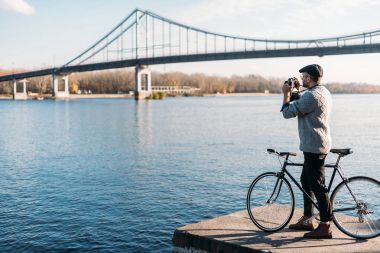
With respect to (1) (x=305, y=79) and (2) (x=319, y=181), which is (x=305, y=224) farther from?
(1) (x=305, y=79)

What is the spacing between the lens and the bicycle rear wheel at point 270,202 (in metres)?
6.14

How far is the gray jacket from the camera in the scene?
18.4 feet

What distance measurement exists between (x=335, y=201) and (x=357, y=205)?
0.26 metres

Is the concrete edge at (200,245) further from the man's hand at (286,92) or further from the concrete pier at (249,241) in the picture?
the man's hand at (286,92)

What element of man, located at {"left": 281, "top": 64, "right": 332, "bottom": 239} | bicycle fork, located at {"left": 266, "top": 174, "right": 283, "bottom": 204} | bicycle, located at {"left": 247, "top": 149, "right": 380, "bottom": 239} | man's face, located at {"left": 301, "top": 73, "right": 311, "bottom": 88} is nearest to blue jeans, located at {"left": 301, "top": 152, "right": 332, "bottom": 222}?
man, located at {"left": 281, "top": 64, "right": 332, "bottom": 239}

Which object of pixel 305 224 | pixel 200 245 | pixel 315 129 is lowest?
pixel 200 245

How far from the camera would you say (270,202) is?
6422 mm

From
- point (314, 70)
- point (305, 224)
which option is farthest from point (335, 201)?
point (314, 70)

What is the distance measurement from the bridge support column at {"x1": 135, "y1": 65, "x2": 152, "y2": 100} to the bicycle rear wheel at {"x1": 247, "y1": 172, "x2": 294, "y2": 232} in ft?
316

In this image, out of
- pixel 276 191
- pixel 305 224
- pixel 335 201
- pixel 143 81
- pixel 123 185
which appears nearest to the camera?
pixel 335 201

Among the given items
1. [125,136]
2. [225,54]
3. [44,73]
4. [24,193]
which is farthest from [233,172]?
[44,73]

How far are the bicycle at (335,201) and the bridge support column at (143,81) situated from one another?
316 ft

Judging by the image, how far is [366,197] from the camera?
5.80 meters

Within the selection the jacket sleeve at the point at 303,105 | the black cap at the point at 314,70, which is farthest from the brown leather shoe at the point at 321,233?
the black cap at the point at 314,70
